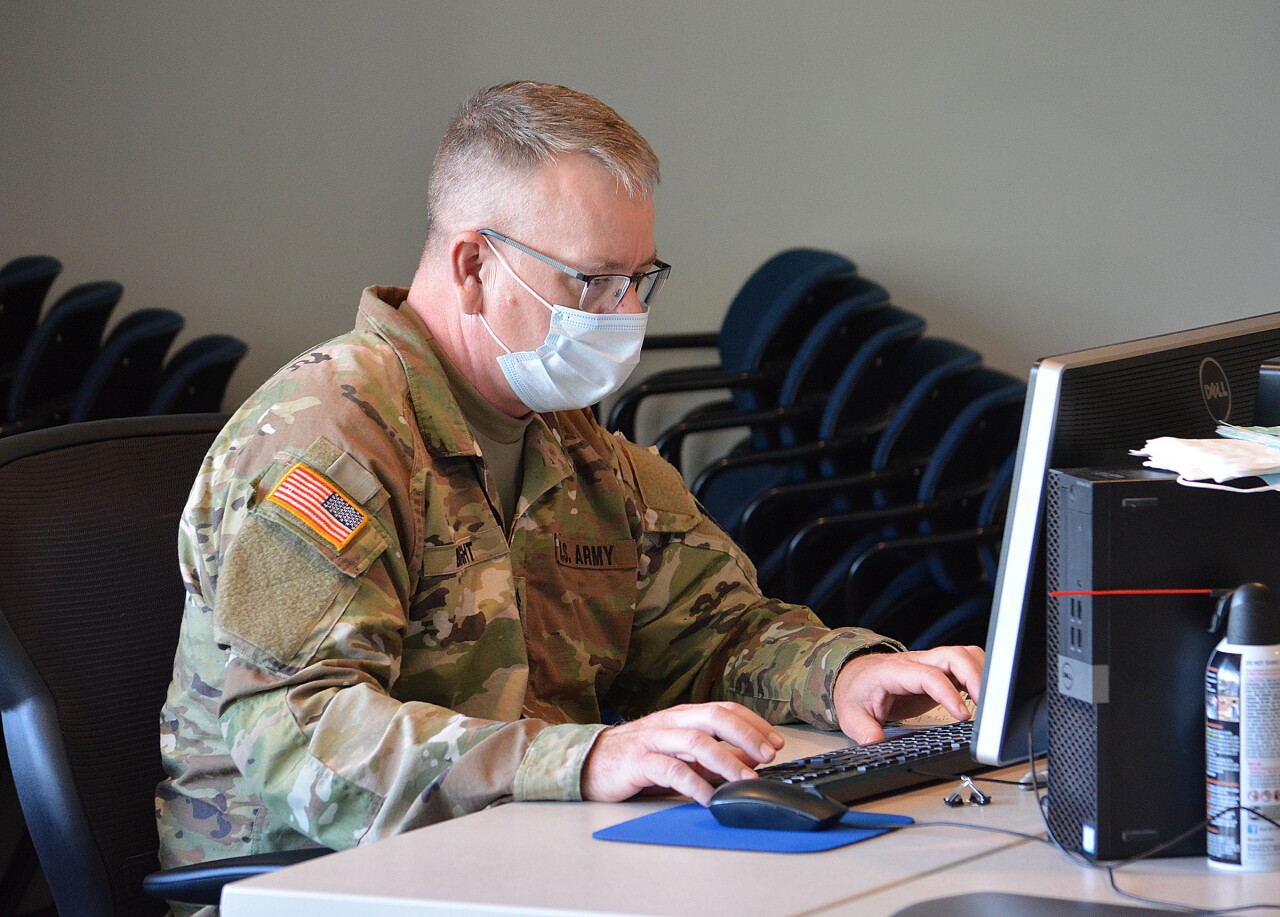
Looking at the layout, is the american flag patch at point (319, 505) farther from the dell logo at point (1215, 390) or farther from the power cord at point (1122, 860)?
the dell logo at point (1215, 390)

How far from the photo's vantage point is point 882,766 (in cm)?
122

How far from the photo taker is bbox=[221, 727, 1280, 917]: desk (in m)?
0.93

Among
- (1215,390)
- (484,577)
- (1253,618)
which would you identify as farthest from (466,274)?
(1253,618)

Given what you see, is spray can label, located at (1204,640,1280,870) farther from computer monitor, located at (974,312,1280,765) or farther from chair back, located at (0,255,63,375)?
chair back, located at (0,255,63,375)

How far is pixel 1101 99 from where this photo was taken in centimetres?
377

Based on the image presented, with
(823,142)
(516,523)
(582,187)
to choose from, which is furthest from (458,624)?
(823,142)

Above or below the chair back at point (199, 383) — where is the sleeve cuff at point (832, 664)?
above

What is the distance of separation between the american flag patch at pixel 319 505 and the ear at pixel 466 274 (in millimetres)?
355

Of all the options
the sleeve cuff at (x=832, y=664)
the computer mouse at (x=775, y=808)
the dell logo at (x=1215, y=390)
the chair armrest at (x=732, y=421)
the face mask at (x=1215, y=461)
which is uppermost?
the dell logo at (x=1215, y=390)

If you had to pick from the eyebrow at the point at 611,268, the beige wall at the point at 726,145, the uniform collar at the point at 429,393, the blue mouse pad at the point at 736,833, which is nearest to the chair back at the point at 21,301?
the beige wall at the point at 726,145

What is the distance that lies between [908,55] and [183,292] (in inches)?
86.2

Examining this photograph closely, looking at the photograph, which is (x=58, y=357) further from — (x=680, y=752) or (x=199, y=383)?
(x=680, y=752)

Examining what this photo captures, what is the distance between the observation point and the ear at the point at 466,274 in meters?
1.60

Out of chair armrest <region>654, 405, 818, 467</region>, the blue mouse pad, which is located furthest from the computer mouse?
chair armrest <region>654, 405, 818, 467</region>
